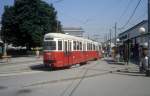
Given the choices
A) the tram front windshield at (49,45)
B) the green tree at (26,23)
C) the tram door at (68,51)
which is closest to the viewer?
the tram front windshield at (49,45)

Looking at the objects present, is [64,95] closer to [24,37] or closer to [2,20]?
[24,37]

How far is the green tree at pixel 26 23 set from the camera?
64.9 metres

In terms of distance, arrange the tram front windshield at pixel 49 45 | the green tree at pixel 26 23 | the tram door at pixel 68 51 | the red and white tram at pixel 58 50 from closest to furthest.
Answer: the red and white tram at pixel 58 50, the tram front windshield at pixel 49 45, the tram door at pixel 68 51, the green tree at pixel 26 23

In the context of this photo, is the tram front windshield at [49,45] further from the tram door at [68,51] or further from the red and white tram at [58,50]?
the tram door at [68,51]

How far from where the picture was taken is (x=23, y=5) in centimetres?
6744

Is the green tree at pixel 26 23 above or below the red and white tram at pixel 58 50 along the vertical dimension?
above

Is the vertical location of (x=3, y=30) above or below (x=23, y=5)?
below

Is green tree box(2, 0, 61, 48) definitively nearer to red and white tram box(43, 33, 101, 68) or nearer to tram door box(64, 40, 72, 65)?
tram door box(64, 40, 72, 65)

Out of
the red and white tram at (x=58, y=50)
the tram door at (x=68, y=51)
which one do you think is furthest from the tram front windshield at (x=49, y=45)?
the tram door at (x=68, y=51)

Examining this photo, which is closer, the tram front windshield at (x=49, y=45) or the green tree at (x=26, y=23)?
the tram front windshield at (x=49, y=45)

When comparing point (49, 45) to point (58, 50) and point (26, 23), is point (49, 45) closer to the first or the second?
point (58, 50)

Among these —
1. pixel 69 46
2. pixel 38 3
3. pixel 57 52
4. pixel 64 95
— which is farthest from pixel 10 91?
pixel 38 3

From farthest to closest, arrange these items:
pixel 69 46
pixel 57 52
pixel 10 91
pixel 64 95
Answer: pixel 69 46, pixel 57 52, pixel 10 91, pixel 64 95

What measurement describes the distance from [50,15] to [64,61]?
1786 inches
